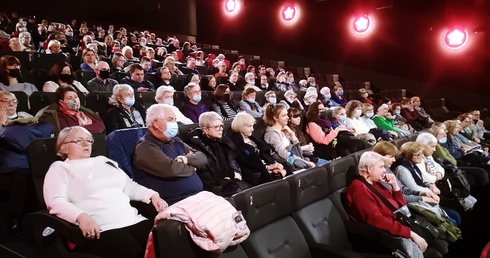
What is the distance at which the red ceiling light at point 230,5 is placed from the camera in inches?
442

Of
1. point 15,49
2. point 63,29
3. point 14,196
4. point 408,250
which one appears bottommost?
point 408,250

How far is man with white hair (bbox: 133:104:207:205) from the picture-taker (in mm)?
2078

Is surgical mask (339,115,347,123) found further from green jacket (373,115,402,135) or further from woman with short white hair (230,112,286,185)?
woman with short white hair (230,112,286,185)

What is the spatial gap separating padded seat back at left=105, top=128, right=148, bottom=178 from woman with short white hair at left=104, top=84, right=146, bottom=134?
0.81m

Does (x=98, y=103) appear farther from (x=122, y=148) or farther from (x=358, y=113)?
(x=358, y=113)

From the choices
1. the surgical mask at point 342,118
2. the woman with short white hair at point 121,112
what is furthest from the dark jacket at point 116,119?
the surgical mask at point 342,118

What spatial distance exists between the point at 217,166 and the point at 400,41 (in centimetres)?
715

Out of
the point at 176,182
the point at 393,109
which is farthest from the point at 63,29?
the point at 176,182

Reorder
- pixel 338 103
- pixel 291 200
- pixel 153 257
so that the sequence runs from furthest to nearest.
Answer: pixel 338 103 → pixel 291 200 → pixel 153 257

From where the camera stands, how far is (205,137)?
261cm

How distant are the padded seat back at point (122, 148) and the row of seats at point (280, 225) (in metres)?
0.04

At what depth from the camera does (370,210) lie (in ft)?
7.25

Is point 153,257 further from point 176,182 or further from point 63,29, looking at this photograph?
point 63,29

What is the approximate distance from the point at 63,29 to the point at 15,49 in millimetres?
2771
